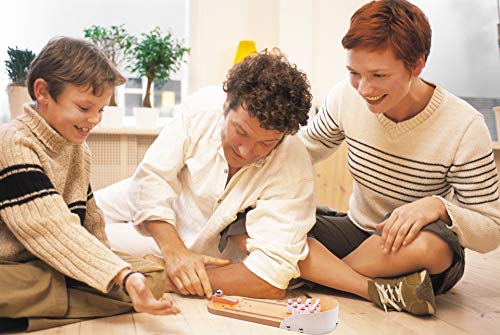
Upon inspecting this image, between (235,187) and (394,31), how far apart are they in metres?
0.59

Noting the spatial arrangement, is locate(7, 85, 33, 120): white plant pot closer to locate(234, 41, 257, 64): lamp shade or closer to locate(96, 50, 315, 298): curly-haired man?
locate(234, 41, 257, 64): lamp shade

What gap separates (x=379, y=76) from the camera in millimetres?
1629

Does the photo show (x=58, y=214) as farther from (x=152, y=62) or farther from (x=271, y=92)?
(x=152, y=62)

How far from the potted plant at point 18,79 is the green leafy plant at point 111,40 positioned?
0.40 meters

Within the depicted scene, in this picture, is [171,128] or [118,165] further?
[118,165]

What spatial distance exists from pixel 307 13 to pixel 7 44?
5.93 ft

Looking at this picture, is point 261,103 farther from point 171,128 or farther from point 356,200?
point 356,200

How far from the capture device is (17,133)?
1445 mm

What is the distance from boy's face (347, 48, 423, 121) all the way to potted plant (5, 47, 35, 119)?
212 cm

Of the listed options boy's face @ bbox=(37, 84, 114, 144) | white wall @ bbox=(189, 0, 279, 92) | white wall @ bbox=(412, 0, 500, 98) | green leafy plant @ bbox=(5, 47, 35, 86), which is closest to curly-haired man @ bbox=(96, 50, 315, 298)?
boy's face @ bbox=(37, 84, 114, 144)

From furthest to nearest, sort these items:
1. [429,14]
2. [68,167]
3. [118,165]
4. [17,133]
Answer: [429,14] → [118,165] → [68,167] → [17,133]

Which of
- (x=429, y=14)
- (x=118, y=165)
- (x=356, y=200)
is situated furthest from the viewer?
(x=429, y=14)

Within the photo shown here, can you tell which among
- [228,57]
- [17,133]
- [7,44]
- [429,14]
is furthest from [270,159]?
[429,14]

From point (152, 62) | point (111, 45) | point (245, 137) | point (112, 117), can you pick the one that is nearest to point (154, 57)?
point (152, 62)
